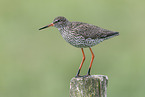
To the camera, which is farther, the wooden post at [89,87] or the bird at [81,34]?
the bird at [81,34]

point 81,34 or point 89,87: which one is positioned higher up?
point 81,34

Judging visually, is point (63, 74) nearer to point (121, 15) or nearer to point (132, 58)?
point (132, 58)

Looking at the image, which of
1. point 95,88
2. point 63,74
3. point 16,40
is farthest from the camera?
point 16,40

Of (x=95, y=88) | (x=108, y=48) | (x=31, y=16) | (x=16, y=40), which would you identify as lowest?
(x=95, y=88)

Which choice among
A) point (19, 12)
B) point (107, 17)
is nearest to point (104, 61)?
point (107, 17)

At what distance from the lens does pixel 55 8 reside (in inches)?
531

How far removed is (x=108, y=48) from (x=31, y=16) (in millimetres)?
3275

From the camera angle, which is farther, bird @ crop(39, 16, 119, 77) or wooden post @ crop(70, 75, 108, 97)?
bird @ crop(39, 16, 119, 77)

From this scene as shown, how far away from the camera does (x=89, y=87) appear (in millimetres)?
5746

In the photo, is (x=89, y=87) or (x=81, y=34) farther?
(x=81, y=34)

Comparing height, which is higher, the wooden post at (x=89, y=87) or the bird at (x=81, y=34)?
the bird at (x=81, y=34)

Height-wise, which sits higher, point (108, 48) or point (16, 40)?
point (16, 40)

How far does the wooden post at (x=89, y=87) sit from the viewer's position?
5.71m

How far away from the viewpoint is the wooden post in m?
5.71
